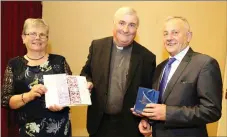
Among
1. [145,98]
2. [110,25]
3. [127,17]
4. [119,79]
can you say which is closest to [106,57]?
[119,79]

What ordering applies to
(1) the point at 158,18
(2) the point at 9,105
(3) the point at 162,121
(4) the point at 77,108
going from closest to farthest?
1. (3) the point at 162,121
2. (2) the point at 9,105
3. (1) the point at 158,18
4. (4) the point at 77,108

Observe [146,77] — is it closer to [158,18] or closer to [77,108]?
[158,18]

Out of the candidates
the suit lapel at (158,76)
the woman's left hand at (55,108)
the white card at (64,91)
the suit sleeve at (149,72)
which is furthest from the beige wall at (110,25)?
the woman's left hand at (55,108)

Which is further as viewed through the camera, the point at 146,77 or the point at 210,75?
the point at 146,77

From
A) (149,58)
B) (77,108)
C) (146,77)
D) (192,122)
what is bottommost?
(77,108)

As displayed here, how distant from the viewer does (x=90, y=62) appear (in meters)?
2.55

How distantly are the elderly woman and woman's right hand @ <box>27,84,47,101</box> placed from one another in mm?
65

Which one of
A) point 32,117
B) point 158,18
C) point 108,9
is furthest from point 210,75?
point 108,9

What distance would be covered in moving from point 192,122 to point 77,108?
80.4 inches

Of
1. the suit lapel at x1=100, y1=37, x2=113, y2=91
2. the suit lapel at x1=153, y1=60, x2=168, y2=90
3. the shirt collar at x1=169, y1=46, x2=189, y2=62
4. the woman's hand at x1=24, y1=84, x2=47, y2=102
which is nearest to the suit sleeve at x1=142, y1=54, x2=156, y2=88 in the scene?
the suit lapel at x1=153, y1=60, x2=168, y2=90

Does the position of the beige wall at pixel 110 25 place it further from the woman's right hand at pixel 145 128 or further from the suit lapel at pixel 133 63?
the woman's right hand at pixel 145 128

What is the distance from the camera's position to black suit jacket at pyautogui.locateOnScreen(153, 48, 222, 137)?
180cm

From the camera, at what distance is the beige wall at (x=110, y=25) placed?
3215 millimetres

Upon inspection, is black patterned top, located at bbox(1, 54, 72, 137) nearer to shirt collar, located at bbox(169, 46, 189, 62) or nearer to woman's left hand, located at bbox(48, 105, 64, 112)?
woman's left hand, located at bbox(48, 105, 64, 112)
